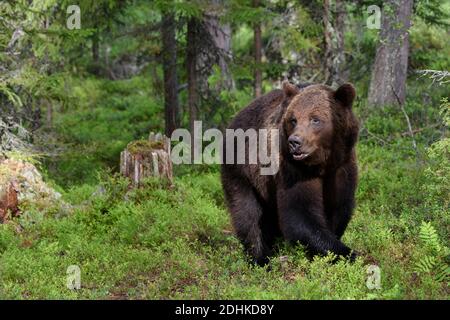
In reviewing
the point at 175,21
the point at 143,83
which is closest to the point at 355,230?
the point at 175,21

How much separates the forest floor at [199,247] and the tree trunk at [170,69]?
2790mm

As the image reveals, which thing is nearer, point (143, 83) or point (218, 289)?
point (218, 289)

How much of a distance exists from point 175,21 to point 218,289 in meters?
8.35

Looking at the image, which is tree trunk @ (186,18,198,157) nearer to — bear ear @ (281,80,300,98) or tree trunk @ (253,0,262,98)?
tree trunk @ (253,0,262,98)

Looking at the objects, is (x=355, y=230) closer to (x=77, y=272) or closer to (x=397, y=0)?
(x=77, y=272)

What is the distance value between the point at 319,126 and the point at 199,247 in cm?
254

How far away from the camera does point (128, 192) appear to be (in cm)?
1046

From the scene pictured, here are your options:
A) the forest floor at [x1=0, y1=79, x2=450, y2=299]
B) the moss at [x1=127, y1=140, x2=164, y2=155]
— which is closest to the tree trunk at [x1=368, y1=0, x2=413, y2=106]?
the forest floor at [x1=0, y1=79, x2=450, y2=299]

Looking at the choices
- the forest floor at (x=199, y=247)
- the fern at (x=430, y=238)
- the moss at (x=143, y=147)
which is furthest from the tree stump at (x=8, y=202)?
the fern at (x=430, y=238)

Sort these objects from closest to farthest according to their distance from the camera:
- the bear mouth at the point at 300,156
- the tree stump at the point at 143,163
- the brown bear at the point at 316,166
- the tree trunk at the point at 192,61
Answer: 1. the bear mouth at the point at 300,156
2. the brown bear at the point at 316,166
3. the tree stump at the point at 143,163
4. the tree trunk at the point at 192,61

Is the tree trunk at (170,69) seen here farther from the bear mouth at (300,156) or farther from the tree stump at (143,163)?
the bear mouth at (300,156)

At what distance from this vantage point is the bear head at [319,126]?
7.02 m

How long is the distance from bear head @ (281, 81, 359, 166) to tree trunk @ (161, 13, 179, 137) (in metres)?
7.09
